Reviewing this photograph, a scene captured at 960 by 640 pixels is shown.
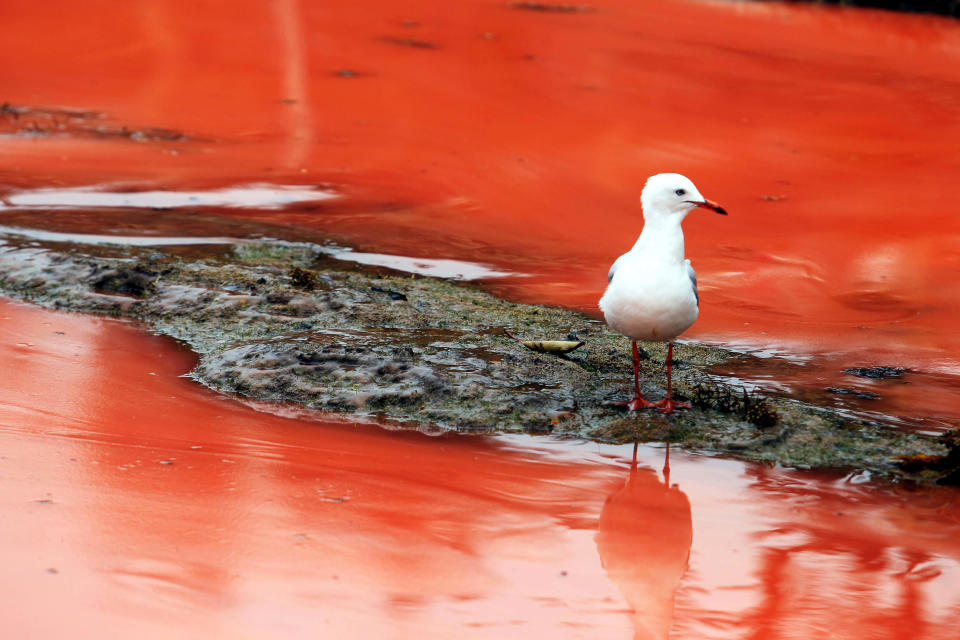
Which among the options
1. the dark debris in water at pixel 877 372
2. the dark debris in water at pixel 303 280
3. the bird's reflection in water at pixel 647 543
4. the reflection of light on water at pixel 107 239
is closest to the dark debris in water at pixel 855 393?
the dark debris in water at pixel 877 372

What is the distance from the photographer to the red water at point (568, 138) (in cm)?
648

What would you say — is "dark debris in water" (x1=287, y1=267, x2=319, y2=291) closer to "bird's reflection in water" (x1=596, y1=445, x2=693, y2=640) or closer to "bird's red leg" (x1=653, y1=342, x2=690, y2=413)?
"bird's red leg" (x1=653, y1=342, x2=690, y2=413)

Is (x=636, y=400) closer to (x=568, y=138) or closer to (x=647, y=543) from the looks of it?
(x=647, y=543)

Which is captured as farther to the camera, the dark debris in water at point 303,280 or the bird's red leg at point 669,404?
the dark debris in water at point 303,280

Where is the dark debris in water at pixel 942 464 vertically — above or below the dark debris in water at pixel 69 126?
below

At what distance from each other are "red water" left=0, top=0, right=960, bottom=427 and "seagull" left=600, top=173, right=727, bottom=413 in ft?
3.32

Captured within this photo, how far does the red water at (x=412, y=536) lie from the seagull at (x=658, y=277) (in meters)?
0.51

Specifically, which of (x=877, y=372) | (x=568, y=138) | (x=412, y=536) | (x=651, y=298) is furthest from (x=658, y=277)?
(x=568, y=138)

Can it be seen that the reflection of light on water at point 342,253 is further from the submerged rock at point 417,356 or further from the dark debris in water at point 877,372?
the dark debris in water at point 877,372

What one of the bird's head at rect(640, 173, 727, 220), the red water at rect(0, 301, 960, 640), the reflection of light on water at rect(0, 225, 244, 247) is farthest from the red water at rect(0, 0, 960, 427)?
the red water at rect(0, 301, 960, 640)

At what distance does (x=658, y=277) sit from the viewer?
165 inches

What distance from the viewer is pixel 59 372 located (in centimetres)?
464

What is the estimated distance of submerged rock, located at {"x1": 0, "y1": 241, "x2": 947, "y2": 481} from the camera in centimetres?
427

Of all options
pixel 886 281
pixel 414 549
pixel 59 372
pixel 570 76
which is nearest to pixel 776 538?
pixel 414 549
